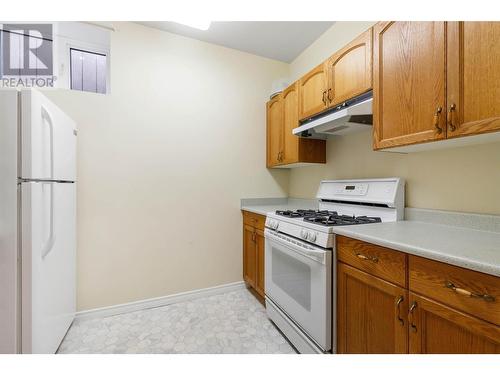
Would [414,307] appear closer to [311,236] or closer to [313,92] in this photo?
[311,236]

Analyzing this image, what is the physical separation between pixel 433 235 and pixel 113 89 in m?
2.46

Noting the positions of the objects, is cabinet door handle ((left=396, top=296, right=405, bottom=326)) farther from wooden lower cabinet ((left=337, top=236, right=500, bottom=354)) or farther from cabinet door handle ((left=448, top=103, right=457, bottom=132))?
cabinet door handle ((left=448, top=103, right=457, bottom=132))

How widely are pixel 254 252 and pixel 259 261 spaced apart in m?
0.13

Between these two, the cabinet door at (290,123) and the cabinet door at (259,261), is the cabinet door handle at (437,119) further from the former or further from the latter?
→ the cabinet door at (259,261)

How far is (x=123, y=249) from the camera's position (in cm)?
203

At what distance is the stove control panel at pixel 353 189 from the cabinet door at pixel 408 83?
0.44 m

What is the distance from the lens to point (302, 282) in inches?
57.6

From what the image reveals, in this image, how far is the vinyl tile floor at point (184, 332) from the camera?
1.57 meters

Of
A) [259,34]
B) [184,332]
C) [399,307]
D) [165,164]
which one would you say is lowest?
[184,332]

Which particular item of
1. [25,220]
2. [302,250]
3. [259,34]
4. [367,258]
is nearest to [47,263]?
[25,220]

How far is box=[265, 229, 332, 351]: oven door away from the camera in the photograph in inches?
50.5

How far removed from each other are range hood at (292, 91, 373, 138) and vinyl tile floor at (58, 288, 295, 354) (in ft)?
5.16

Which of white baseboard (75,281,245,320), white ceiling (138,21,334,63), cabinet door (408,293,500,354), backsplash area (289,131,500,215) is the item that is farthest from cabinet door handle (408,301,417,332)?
white ceiling (138,21,334,63)

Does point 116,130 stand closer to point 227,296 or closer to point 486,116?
point 227,296
